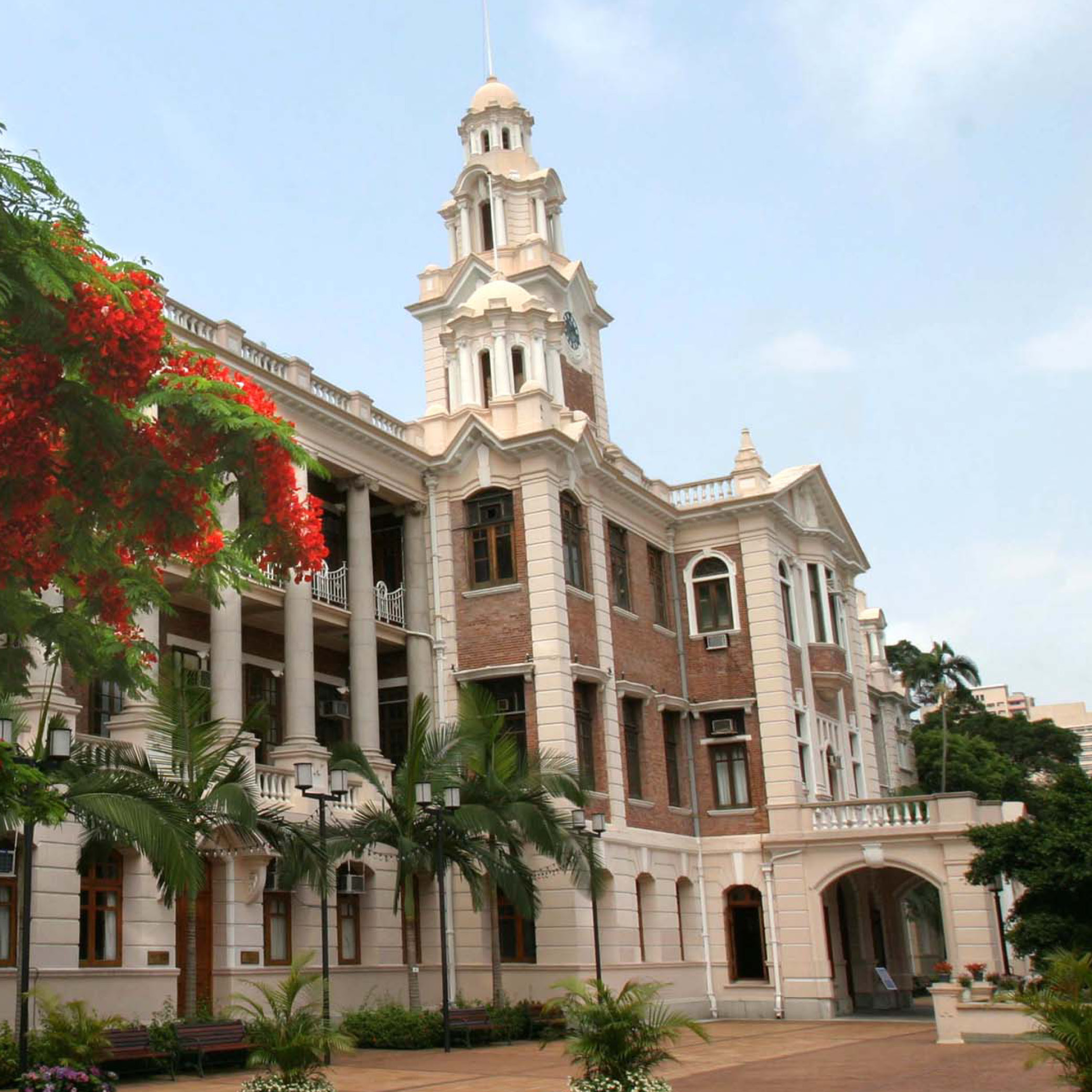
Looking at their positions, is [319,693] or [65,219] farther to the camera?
[319,693]

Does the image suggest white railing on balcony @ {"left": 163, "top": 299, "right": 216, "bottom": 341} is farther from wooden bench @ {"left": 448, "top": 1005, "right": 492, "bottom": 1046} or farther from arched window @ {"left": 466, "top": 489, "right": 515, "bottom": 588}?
wooden bench @ {"left": 448, "top": 1005, "right": 492, "bottom": 1046}

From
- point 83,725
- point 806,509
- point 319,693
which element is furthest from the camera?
point 806,509

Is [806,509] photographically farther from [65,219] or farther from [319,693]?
[65,219]

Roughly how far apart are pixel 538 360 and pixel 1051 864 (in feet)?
51.9

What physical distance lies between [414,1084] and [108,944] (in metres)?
6.14

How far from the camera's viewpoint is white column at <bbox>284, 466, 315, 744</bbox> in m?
26.3

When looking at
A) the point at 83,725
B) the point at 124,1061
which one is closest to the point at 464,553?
the point at 83,725

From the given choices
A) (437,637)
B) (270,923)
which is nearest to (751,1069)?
(270,923)

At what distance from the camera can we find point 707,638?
3559 cm

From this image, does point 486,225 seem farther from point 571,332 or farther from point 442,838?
point 442,838

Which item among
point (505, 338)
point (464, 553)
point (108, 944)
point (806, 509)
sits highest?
point (505, 338)

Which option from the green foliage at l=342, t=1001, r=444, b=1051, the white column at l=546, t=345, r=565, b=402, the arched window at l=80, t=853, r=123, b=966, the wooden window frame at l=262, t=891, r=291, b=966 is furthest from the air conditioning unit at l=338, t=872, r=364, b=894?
the white column at l=546, t=345, r=565, b=402

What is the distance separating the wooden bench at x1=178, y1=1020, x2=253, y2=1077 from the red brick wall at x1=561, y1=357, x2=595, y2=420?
61.1 feet

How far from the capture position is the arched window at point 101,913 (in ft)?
69.8
